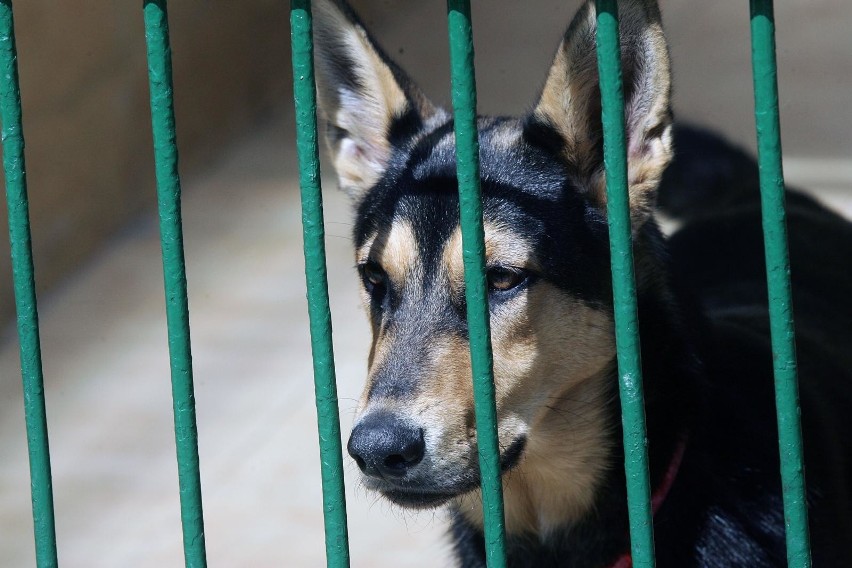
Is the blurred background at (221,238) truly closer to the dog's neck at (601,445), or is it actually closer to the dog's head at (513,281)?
the dog's neck at (601,445)

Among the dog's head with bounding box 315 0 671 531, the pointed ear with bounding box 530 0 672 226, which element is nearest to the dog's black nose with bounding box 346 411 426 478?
the dog's head with bounding box 315 0 671 531

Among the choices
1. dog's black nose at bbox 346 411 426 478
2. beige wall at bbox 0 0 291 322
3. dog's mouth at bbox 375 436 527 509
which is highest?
beige wall at bbox 0 0 291 322

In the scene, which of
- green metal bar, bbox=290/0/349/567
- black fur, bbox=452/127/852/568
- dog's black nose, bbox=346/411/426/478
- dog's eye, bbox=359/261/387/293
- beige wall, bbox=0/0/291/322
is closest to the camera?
green metal bar, bbox=290/0/349/567

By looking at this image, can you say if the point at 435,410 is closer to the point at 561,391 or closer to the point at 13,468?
the point at 561,391

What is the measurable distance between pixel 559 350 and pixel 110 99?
428 cm

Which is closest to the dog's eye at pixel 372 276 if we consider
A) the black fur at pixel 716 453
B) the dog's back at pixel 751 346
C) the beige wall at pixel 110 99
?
the black fur at pixel 716 453

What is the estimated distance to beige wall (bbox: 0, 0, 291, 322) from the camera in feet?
19.0

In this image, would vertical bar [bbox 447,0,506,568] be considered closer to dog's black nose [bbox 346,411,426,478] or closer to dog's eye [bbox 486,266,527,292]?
dog's black nose [bbox 346,411,426,478]

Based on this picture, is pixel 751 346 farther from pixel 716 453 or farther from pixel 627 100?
pixel 627 100

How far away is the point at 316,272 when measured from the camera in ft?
6.68

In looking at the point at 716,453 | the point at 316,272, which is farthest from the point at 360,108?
the point at 716,453

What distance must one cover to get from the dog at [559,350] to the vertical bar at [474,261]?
35cm

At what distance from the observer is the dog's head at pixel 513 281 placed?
2443 mm

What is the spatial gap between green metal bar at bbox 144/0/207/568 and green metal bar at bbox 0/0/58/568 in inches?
10.7
